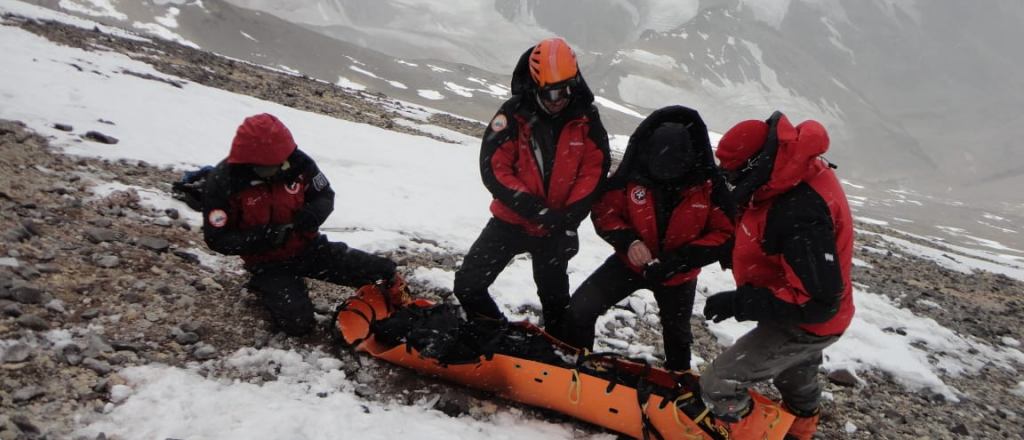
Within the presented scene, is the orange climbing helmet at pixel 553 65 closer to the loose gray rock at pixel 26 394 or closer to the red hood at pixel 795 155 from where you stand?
the red hood at pixel 795 155

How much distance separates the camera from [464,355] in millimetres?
3746

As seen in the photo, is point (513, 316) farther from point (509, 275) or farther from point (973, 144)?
point (973, 144)

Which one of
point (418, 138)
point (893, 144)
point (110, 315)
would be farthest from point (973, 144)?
point (110, 315)

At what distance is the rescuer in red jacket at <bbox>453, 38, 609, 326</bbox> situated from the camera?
381 cm

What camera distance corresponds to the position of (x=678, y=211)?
3811 millimetres

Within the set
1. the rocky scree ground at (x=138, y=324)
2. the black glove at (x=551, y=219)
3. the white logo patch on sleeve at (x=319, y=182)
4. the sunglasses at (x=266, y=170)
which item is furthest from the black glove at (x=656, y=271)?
the sunglasses at (x=266, y=170)

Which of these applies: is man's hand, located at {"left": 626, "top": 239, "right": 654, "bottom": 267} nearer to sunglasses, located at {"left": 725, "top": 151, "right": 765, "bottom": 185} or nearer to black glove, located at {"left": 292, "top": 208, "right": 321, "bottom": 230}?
sunglasses, located at {"left": 725, "top": 151, "right": 765, "bottom": 185}

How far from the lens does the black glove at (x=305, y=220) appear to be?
4145mm

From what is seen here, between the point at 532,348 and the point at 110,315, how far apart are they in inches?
111

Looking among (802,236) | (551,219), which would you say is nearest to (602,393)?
(551,219)

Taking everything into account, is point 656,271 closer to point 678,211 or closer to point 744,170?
point 678,211

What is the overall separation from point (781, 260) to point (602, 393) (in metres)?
1.41

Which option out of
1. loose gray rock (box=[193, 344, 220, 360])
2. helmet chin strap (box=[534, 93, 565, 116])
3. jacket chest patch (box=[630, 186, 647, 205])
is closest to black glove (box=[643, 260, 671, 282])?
jacket chest patch (box=[630, 186, 647, 205])

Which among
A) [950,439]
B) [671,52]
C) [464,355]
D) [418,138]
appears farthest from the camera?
[671,52]
